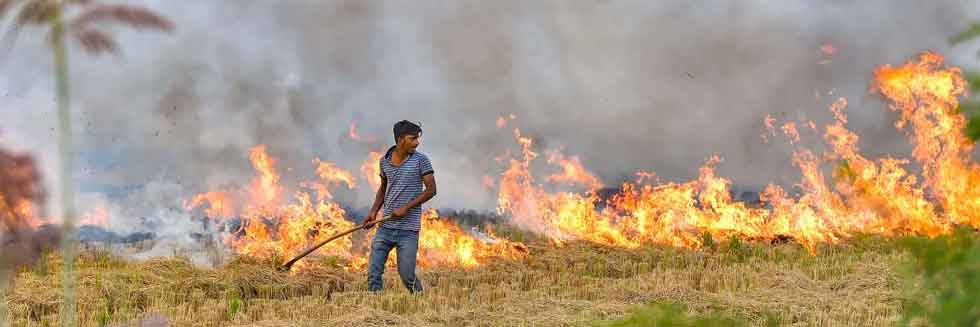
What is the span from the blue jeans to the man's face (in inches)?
27.4

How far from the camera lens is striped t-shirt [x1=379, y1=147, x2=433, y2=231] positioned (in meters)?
8.55

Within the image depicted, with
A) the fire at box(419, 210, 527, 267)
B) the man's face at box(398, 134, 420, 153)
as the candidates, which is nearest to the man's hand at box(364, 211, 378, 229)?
the man's face at box(398, 134, 420, 153)

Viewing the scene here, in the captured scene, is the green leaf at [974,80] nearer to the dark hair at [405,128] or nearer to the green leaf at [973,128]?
the green leaf at [973,128]

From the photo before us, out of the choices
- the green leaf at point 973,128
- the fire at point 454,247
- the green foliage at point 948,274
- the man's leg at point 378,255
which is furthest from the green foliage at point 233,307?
the green leaf at point 973,128

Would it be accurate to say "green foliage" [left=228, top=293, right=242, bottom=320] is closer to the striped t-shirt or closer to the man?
the man

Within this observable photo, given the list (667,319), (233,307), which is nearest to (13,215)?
(667,319)

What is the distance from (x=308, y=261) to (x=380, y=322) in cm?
409

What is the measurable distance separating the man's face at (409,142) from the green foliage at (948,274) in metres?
5.92

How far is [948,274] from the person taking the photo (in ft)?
8.86

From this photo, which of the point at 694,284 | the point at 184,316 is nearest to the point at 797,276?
the point at 694,284

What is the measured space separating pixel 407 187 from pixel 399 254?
0.58 metres

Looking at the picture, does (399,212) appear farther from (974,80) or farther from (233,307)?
(974,80)

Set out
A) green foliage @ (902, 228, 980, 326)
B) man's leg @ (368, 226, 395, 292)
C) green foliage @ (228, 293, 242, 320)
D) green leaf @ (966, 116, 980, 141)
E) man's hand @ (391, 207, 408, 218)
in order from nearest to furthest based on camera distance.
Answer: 1. green foliage @ (902, 228, 980, 326)
2. green leaf @ (966, 116, 980, 141)
3. green foliage @ (228, 293, 242, 320)
4. man's hand @ (391, 207, 408, 218)
5. man's leg @ (368, 226, 395, 292)

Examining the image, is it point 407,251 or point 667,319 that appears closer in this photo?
point 667,319
